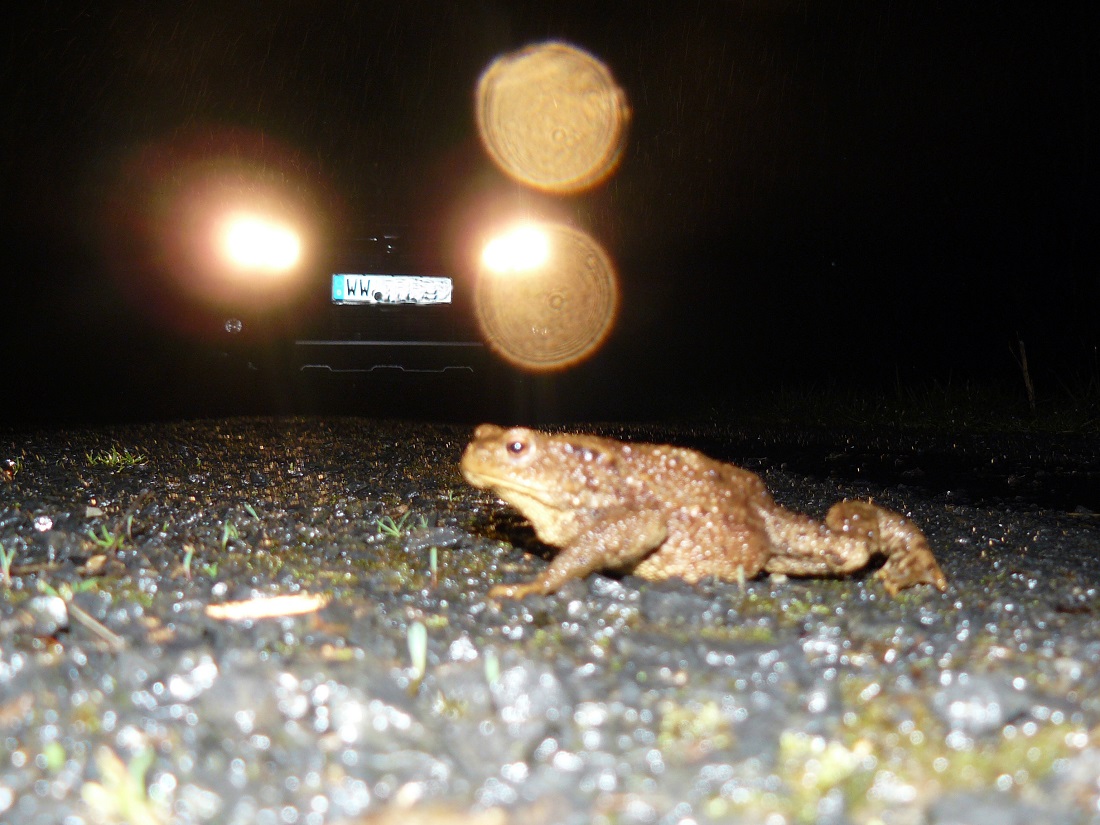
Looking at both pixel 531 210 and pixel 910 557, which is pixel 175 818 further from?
pixel 531 210

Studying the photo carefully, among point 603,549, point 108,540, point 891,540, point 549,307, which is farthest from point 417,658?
point 549,307

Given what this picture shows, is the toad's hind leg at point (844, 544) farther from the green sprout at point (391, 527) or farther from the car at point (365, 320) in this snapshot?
the car at point (365, 320)

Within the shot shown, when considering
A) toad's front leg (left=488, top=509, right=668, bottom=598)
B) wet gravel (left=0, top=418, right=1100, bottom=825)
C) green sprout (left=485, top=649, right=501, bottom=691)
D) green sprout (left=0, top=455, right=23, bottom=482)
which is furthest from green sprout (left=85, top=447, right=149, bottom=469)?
green sprout (left=485, top=649, right=501, bottom=691)

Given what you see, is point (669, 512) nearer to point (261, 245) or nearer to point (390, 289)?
point (390, 289)

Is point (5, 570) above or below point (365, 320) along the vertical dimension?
below

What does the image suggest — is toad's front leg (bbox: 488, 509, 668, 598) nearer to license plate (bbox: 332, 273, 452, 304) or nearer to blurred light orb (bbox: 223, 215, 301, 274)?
license plate (bbox: 332, 273, 452, 304)

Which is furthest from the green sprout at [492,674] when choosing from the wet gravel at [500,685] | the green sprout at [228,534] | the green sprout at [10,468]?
the green sprout at [10,468]
